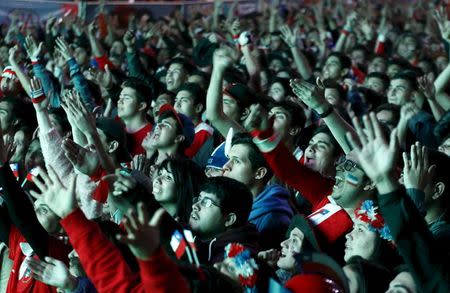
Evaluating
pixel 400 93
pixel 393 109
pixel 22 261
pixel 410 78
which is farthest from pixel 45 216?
pixel 410 78

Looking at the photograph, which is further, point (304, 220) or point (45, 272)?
point (304, 220)

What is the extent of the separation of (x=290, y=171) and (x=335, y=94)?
2617mm

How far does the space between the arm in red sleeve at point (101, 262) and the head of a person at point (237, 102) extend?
2.86 m

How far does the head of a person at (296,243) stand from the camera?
319 centimetres

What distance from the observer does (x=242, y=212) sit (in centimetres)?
374

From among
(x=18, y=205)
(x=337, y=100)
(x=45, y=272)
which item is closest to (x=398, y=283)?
(x=45, y=272)

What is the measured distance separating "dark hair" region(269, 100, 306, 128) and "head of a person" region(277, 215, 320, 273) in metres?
1.88

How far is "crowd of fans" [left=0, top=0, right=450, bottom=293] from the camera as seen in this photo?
110 inches

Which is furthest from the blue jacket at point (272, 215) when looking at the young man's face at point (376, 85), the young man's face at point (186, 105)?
the young man's face at point (376, 85)

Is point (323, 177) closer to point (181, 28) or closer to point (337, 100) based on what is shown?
point (337, 100)

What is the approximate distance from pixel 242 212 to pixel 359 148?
99 cm

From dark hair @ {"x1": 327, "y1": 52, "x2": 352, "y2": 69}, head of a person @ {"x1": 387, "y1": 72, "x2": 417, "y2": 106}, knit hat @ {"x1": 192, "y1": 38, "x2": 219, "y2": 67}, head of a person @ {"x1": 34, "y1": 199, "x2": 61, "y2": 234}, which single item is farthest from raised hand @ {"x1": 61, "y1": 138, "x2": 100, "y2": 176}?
knit hat @ {"x1": 192, "y1": 38, "x2": 219, "y2": 67}

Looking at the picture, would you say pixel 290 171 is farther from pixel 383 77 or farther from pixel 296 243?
pixel 383 77

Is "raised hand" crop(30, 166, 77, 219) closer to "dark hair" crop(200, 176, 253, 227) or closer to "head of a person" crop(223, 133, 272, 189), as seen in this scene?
"dark hair" crop(200, 176, 253, 227)
